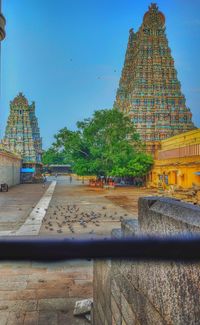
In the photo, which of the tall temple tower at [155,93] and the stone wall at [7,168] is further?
the tall temple tower at [155,93]

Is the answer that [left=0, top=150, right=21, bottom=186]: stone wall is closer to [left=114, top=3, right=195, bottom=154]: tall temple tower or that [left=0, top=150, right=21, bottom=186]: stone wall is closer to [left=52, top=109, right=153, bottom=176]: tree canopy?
[left=52, top=109, right=153, bottom=176]: tree canopy

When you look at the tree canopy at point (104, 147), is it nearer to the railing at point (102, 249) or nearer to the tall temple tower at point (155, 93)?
the tall temple tower at point (155, 93)

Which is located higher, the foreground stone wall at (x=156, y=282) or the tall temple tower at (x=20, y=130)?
the tall temple tower at (x=20, y=130)

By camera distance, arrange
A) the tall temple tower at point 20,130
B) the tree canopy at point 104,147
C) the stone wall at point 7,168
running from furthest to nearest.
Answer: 1. the tall temple tower at point 20,130
2. the tree canopy at point 104,147
3. the stone wall at point 7,168

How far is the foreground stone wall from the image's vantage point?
4.12 feet

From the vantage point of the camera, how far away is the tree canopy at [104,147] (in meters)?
27.7

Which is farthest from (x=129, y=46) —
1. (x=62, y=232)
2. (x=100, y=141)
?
(x=62, y=232)

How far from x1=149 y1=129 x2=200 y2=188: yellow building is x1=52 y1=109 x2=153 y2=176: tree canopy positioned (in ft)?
5.83

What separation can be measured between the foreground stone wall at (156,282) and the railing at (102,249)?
0.41 feet

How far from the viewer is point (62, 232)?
308 inches

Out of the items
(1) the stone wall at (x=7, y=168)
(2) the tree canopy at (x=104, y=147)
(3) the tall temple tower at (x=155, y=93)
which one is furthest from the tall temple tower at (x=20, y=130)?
(2) the tree canopy at (x=104, y=147)

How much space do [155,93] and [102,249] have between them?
45680mm

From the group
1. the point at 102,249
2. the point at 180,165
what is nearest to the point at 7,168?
the point at 180,165

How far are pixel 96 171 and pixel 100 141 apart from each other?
3.09 meters
